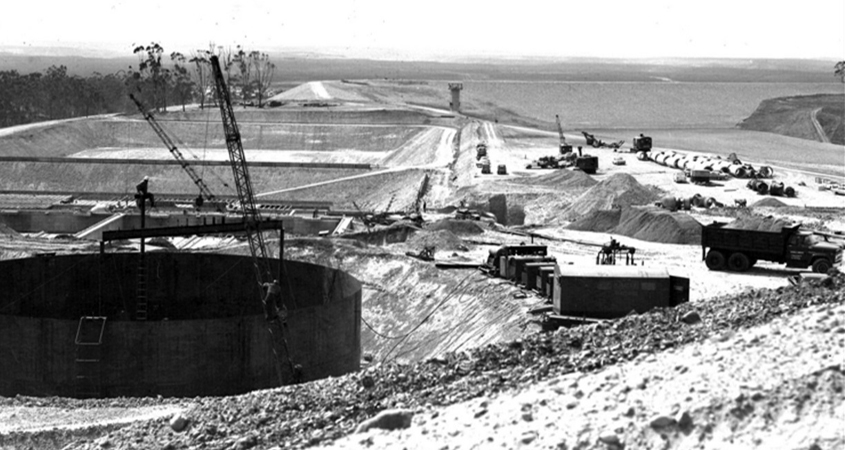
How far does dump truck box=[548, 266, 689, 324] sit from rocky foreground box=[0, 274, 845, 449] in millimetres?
12372

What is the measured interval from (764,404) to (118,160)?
82139mm

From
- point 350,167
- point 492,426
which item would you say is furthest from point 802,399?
point 350,167

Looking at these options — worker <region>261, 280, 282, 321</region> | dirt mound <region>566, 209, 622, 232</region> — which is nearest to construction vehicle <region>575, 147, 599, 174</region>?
dirt mound <region>566, 209, 622, 232</region>

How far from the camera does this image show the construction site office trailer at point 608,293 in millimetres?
32844

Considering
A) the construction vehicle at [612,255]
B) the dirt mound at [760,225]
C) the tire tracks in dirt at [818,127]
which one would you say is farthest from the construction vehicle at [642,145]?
the tire tracks in dirt at [818,127]

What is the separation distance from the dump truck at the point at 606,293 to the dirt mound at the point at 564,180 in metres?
36.0

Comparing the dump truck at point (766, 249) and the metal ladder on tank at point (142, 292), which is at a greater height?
the dump truck at point (766, 249)

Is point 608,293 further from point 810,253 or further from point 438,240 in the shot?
point 438,240

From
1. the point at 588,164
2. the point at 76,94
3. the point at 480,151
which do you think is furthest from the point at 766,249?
the point at 76,94

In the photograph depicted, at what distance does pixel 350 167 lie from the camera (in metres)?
89.5

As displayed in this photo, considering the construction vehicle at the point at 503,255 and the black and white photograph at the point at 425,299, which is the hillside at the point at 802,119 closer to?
the black and white photograph at the point at 425,299

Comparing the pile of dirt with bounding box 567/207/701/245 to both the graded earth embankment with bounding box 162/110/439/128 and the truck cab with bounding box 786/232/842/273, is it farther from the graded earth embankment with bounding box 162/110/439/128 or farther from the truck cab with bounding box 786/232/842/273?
the graded earth embankment with bounding box 162/110/439/128

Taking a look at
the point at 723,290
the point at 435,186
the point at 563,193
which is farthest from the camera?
the point at 435,186

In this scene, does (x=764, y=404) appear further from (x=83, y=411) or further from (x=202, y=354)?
(x=202, y=354)
